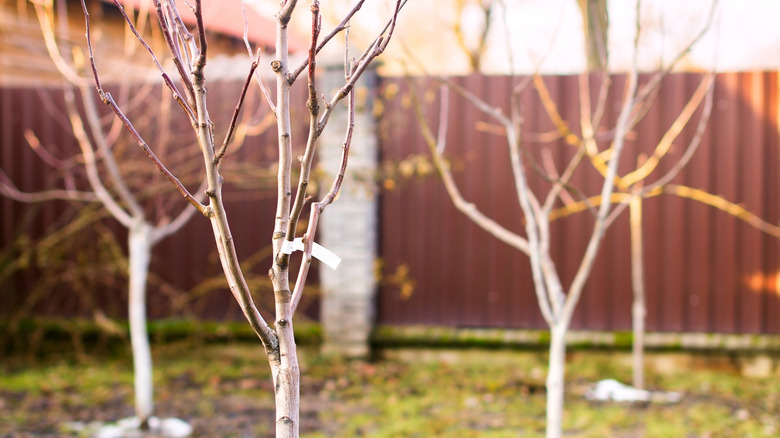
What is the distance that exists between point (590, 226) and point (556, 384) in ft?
9.14

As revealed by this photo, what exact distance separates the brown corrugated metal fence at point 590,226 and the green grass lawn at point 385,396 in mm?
366

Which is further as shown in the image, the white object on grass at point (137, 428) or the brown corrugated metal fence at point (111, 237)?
the brown corrugated metal fence at point (111, 237)

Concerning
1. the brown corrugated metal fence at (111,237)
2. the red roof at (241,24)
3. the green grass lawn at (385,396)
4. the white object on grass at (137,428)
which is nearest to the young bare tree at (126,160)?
the brown corrugated metal fence at (111,237)

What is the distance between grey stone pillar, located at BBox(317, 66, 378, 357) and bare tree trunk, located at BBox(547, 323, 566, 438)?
2811mm

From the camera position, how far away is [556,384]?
2662 mm

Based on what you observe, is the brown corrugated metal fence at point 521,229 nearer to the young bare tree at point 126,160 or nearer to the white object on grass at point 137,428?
the young bare tree at point 126,160

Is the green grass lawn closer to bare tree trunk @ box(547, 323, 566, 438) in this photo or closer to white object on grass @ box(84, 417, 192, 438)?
white object on grass @ box(84, 417, 192, 438)

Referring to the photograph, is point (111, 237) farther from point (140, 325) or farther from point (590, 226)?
point (590, 226)

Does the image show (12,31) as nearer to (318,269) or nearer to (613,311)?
(318,269)

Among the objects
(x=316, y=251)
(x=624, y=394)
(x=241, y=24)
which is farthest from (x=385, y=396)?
(x=241, y=24)

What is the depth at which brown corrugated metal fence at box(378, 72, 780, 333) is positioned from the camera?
5078 mm

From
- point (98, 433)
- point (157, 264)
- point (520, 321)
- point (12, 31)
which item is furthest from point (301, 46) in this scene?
point (98, 433)

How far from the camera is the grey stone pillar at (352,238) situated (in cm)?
534

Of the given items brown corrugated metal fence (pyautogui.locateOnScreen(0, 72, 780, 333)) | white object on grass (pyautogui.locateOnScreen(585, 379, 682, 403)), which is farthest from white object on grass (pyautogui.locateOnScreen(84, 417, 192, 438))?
white object on grass (pyautogui.locateOnScreen(585, 379, 682, 403))
